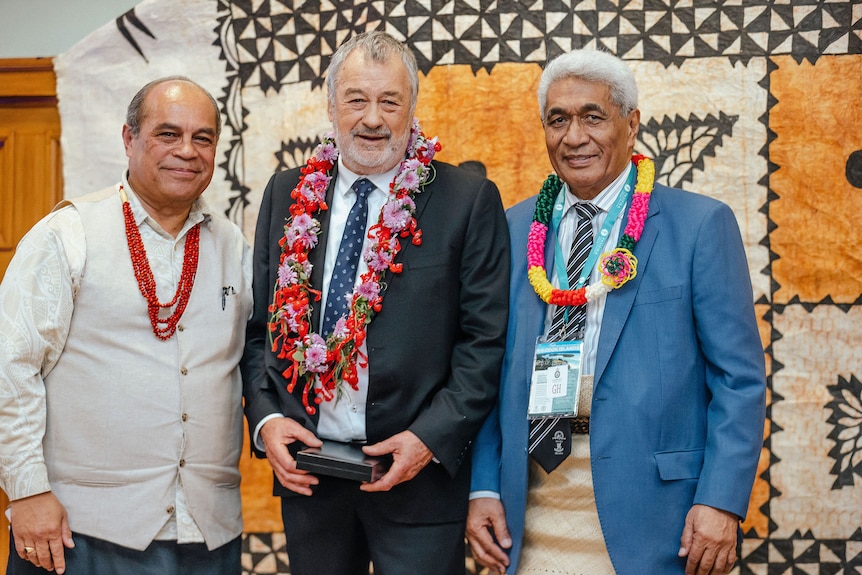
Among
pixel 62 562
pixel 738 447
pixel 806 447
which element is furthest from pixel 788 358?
pixel 62 562

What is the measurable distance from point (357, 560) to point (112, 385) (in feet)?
2.75

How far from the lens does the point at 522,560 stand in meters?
2.31

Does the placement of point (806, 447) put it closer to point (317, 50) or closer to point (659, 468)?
point (659, 468)

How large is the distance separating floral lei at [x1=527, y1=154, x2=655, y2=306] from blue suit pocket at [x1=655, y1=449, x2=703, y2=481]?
44cm

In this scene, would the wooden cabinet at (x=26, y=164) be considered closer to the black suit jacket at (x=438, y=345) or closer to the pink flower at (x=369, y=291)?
the black suit jacket at (x=438, y=345)

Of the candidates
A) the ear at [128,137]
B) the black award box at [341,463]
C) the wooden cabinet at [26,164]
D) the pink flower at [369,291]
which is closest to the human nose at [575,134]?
the pink flower at [369,291]

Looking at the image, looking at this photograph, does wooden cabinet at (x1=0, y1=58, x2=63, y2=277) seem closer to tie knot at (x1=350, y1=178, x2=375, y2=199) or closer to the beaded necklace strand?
the beaded necklace strand

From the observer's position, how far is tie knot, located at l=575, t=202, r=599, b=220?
2.36 metres

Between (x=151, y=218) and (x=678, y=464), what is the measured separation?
5.32 feet

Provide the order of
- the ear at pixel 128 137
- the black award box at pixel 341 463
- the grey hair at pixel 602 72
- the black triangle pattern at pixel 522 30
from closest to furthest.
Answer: the black award box at pixel 341 463 < the grey hair at pixel 602 72 < the ear at pixel 128 137 < the black triangle pattern at pixel 522 30

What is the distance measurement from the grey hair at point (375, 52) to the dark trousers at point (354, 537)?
43.5 inches

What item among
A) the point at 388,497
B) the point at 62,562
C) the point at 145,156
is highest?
the point at 145,156

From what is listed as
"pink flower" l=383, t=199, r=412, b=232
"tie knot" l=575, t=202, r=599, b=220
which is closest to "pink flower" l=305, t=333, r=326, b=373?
"pink flower" l=383, t=199, r=412, b=232

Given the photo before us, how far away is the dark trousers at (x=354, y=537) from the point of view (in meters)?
2.23
